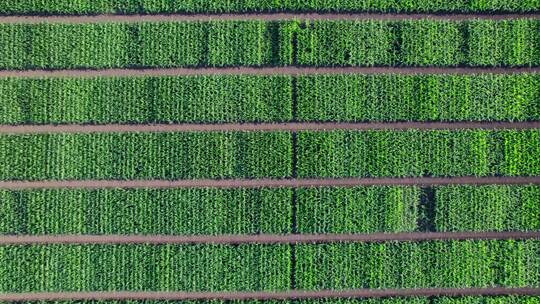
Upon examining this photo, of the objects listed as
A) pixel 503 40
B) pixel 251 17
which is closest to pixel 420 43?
pixel 503 40

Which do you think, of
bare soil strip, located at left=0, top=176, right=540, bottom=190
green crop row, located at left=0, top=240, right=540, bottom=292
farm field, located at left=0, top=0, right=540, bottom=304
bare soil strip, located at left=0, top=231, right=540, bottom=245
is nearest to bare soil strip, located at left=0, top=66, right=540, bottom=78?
farm field, located at left=0, top=0, right=540, bottom=304

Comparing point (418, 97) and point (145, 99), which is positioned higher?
point (145, 99)

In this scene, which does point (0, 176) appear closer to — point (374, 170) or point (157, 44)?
point (157, 44)

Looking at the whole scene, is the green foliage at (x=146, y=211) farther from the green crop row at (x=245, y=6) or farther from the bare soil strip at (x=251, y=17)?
the green crop row at (x=245, y=6)

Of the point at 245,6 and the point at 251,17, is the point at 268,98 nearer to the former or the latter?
the point at 251,17

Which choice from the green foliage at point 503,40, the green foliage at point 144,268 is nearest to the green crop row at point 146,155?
the green foliage at point 144,268

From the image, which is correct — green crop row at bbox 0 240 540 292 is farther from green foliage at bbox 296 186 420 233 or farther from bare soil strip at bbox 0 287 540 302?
green foliage at bbox 296 186 420 233

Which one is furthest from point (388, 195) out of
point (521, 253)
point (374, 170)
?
point (521, 253)
